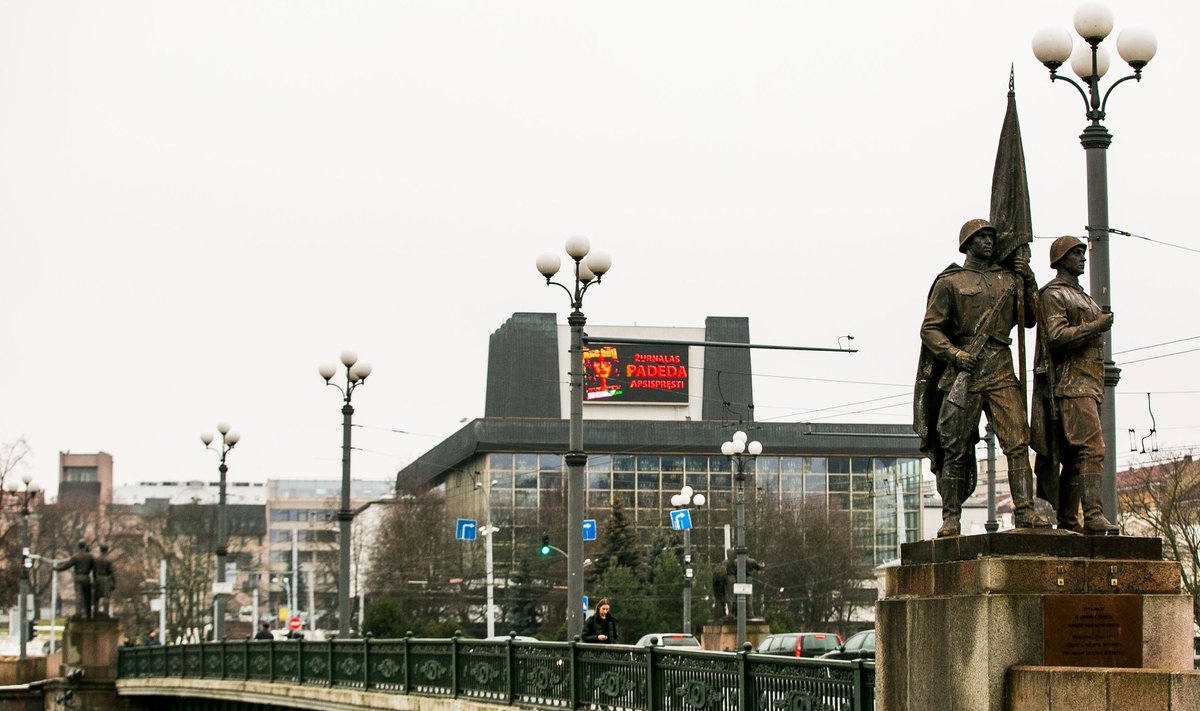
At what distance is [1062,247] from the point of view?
13555 mm

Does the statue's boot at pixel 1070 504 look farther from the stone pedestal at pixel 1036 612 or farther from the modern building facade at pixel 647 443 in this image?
the modern building facade at pixel 647 443

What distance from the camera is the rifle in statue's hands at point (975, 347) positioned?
521 inches

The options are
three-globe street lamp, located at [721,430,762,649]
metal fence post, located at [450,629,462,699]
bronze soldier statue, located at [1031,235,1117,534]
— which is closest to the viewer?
bronze soldier statue, located at [1031,235,1117,534]

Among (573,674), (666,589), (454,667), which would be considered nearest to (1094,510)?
(573,674)

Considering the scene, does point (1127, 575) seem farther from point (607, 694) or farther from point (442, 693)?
point (442, 693)

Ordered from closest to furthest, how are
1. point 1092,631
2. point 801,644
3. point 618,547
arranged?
point 1092,631 → point 801,644 → point 618,547

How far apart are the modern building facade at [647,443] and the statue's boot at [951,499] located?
3618 inches

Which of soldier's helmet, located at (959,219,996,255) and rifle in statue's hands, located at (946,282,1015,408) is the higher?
soldier's helmet, located at (959,219,996,255)

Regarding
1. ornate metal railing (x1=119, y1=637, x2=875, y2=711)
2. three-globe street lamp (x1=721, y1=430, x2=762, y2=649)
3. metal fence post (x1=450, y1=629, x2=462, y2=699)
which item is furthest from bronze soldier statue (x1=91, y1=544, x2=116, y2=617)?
metal fence post (x1=450, y1=629, x2=462, y2=699)

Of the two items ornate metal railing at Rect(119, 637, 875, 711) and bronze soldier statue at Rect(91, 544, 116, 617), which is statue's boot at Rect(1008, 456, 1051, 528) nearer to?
ornate metal railing at Rect(119, 637, 875, 711)

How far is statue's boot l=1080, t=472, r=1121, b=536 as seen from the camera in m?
12.9

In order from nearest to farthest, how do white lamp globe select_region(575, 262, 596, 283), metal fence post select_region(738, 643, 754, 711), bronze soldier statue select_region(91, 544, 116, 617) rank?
metal fence post select_region(738, 643, 754, 711)
white lamp globe select_region(575, 262, 596, 283)
bronze soldier statue select_region(91, 544, 116, 617)

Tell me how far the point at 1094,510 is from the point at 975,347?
53.2 inches

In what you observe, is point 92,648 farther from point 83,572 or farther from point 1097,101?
point 1097,101
